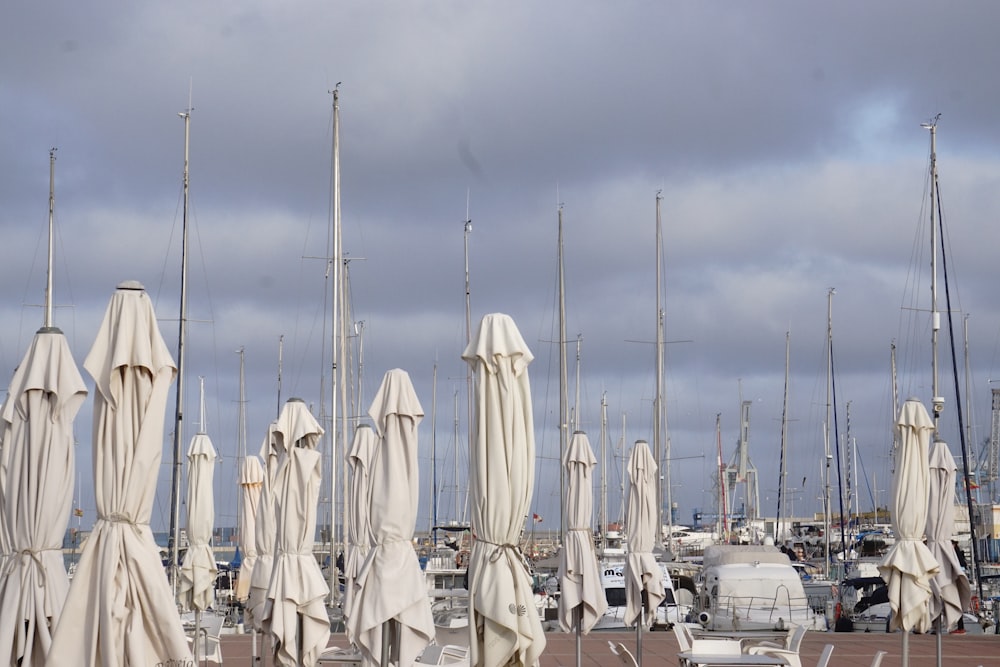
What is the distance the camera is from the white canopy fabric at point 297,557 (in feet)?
47.5

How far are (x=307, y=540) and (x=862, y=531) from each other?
4957cm

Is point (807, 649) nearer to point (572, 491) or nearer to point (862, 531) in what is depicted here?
point (572, 491)

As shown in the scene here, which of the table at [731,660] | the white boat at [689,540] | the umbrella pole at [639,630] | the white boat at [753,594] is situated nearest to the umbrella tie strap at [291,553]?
the table at [731,660]

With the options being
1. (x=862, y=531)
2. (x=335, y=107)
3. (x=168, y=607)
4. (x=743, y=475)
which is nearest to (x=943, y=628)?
(x=168, y=607)

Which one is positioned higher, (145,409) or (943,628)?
(145,409)

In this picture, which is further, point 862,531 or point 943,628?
point 862,531

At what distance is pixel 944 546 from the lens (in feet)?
56.3

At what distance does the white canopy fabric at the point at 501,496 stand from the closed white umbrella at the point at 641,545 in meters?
8.10

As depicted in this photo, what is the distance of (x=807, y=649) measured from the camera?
23188mm

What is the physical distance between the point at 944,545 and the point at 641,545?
4.74 meters

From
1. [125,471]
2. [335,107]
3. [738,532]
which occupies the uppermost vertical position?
[335,107]

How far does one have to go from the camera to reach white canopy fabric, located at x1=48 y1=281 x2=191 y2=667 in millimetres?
8289

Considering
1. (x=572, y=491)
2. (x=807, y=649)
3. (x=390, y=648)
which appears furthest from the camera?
(x=807, y=649)

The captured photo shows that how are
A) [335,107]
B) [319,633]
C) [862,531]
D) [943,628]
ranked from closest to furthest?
1. [319,633]
2. [943,628]
3. [335,107]
4. [862,531]
